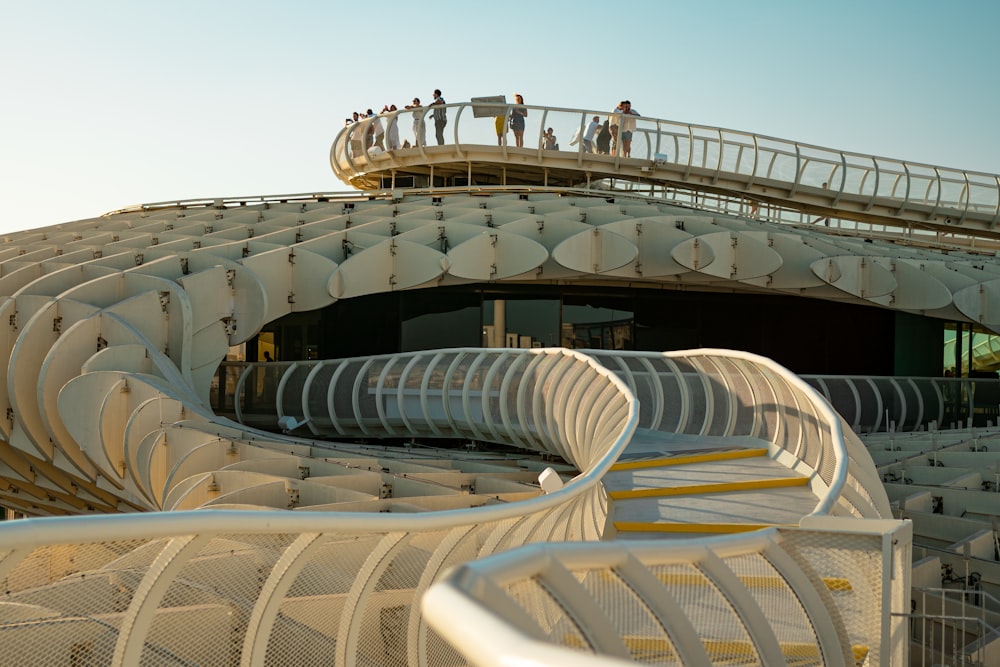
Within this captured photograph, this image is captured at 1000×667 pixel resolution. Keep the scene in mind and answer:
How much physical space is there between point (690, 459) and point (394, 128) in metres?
21.1

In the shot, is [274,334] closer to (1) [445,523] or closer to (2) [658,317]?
(2) [658,317]

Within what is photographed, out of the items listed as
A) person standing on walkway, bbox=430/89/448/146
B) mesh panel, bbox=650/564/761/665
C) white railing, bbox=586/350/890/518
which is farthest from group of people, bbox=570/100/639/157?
mesh panel, bbox=650/564/761/665

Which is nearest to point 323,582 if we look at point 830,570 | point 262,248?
point 830,570

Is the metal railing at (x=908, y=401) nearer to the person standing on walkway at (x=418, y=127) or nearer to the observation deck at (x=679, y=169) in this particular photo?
the observation deck at (x=679, y=169)

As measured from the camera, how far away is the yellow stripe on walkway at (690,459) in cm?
1387

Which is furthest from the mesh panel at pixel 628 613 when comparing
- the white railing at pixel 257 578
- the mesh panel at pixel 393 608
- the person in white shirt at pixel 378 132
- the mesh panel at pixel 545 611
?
the person in white shirt at pixel 378 132

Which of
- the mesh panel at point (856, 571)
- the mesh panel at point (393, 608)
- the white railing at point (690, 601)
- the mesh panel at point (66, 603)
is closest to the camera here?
the white railing at point (690, 601)

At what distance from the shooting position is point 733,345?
30.0 metres

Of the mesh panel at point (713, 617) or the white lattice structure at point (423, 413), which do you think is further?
the mesh panel at point (713, 617)

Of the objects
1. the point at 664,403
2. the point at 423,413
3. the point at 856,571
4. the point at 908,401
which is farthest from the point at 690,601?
the point at 908,401

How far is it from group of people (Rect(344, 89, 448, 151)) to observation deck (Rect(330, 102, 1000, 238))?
0.29 ft

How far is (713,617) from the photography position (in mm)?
5949

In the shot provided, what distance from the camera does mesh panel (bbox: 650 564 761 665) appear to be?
5.48 m

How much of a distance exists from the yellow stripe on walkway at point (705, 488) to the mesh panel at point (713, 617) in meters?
6.06
